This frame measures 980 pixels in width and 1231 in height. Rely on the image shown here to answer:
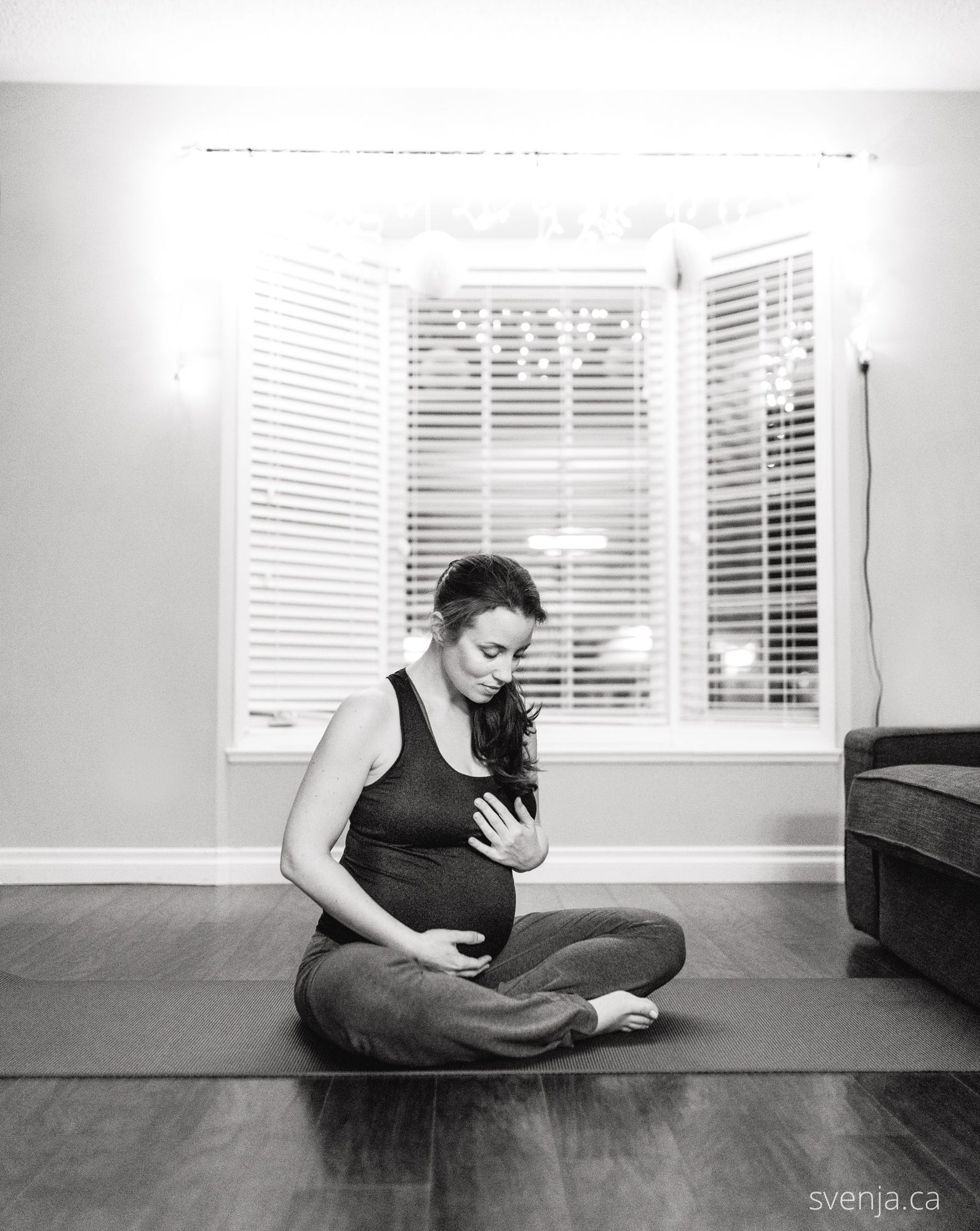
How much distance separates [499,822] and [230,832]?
224 centimetres

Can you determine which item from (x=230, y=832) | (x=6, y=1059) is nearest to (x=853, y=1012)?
(x=6, y=1059)

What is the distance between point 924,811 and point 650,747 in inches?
64.1

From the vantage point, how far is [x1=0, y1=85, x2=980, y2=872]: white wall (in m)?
4.01

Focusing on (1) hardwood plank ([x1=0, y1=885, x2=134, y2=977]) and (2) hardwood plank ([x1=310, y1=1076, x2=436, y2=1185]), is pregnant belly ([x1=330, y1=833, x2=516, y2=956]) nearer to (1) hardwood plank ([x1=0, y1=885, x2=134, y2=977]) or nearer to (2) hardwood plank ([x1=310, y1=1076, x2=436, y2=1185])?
(2) hardwood plank ([x1=310, y1=1076, x2=436, y2=1185])

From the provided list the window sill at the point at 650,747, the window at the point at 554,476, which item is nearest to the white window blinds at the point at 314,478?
the window at the point at 554,476

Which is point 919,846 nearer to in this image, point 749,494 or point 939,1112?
point 939,1112

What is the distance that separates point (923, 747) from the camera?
3.01 metres

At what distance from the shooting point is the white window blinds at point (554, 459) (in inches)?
175

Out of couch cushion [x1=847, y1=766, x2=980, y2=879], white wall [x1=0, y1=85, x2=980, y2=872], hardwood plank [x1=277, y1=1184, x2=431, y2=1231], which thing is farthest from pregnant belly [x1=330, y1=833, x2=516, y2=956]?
white wall [x1=0, y1=85, x2=980, y2=872]

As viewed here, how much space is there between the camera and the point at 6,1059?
1955 mm

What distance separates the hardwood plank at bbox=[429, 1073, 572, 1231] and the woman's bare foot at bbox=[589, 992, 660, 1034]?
20 centimetres

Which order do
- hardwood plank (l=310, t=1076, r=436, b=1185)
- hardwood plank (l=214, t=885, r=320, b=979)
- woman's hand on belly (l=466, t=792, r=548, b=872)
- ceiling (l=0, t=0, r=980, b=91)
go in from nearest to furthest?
hardwood plank (l=310, t=1076, r=436, b=1185)
woman's hand on belly (l=466, t=792, r=548, b=872)
hardwood plank (l=214, t=885, r=320, b=979)
ceiling (l=0, t=0, r=980, b=91)

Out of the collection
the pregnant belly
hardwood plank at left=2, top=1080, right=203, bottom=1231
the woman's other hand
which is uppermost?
the pregnant belly

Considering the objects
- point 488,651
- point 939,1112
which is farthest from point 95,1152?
point 939,1112
